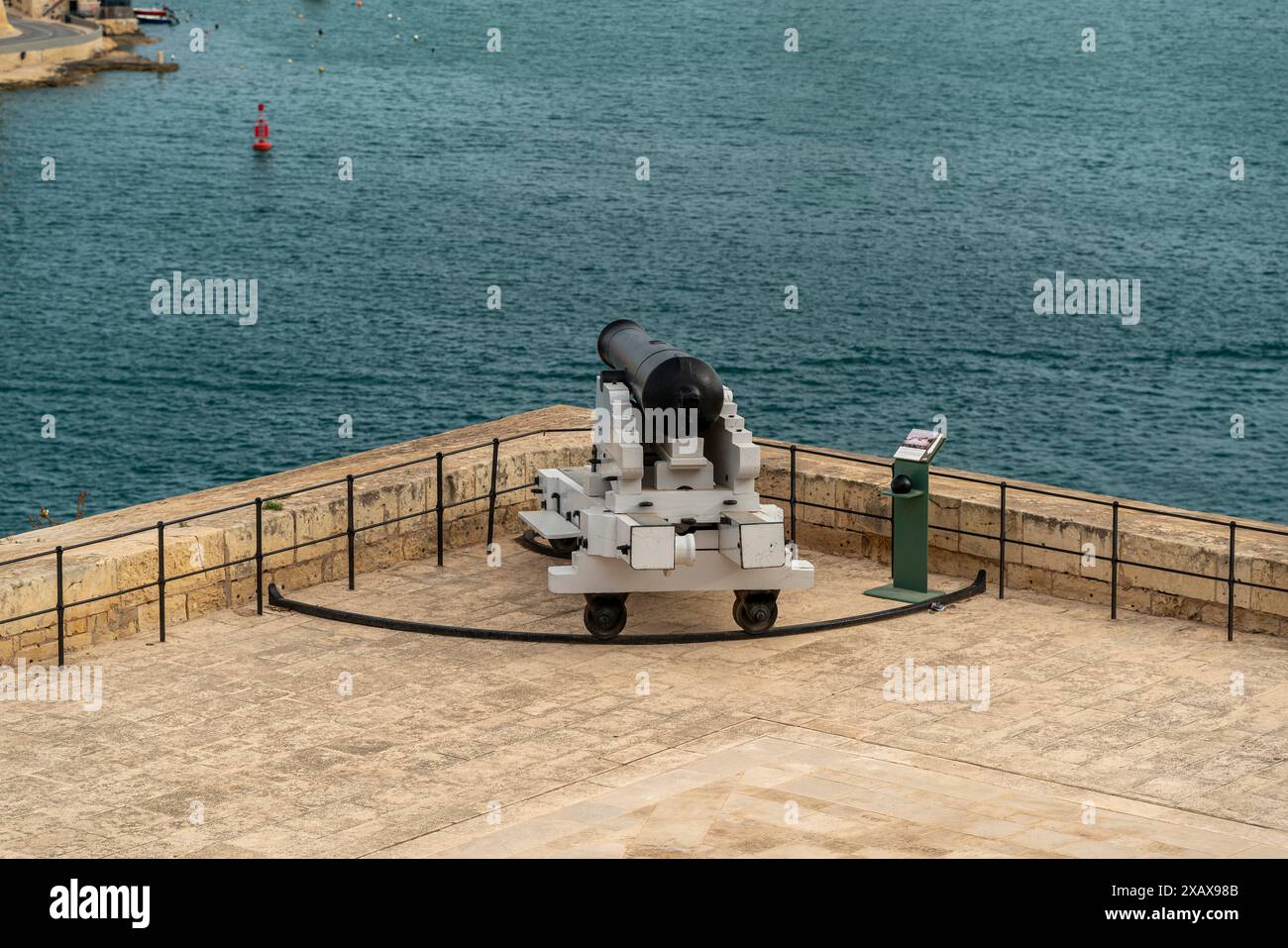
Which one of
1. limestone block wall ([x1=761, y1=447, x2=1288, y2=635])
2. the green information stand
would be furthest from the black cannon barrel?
limestone block wall ([x1=761, y1=447, x2=1288, y2=635])

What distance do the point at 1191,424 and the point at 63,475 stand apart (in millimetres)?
30525

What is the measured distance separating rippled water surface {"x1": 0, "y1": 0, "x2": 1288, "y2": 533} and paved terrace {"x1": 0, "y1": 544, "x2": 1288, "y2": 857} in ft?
106

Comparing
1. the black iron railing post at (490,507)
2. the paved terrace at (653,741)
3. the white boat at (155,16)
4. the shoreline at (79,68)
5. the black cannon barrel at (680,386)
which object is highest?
the white boat at (155,16)

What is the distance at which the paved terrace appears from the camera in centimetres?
1180

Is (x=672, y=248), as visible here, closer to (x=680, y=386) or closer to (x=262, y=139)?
(x=262, y=139)

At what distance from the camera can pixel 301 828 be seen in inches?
478

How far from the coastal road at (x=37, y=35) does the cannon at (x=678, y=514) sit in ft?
348

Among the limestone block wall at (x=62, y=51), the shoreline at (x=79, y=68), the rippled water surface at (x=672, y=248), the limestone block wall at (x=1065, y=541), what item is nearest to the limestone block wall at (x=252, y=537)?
the limestone block wall at (x=1065, y=541)

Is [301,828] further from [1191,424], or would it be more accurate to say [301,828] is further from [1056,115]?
[1056,115]

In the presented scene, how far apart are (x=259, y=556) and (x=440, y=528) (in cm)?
198

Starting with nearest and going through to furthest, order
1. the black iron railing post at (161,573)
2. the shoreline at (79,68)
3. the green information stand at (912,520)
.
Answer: the black iron railing post at (161,573) < the green information stand at (912,520) < the shoreline at (79,68)

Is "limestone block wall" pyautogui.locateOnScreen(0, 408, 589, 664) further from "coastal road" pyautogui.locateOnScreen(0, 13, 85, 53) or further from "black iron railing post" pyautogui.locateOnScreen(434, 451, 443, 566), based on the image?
"coastal road" pyautogui.locateOnScreen(0, 13, 85, 53)

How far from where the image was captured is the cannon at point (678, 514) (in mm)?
15570

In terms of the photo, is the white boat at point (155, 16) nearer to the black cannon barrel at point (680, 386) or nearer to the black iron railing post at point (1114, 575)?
the black cannon barrel at point (680, 386)
